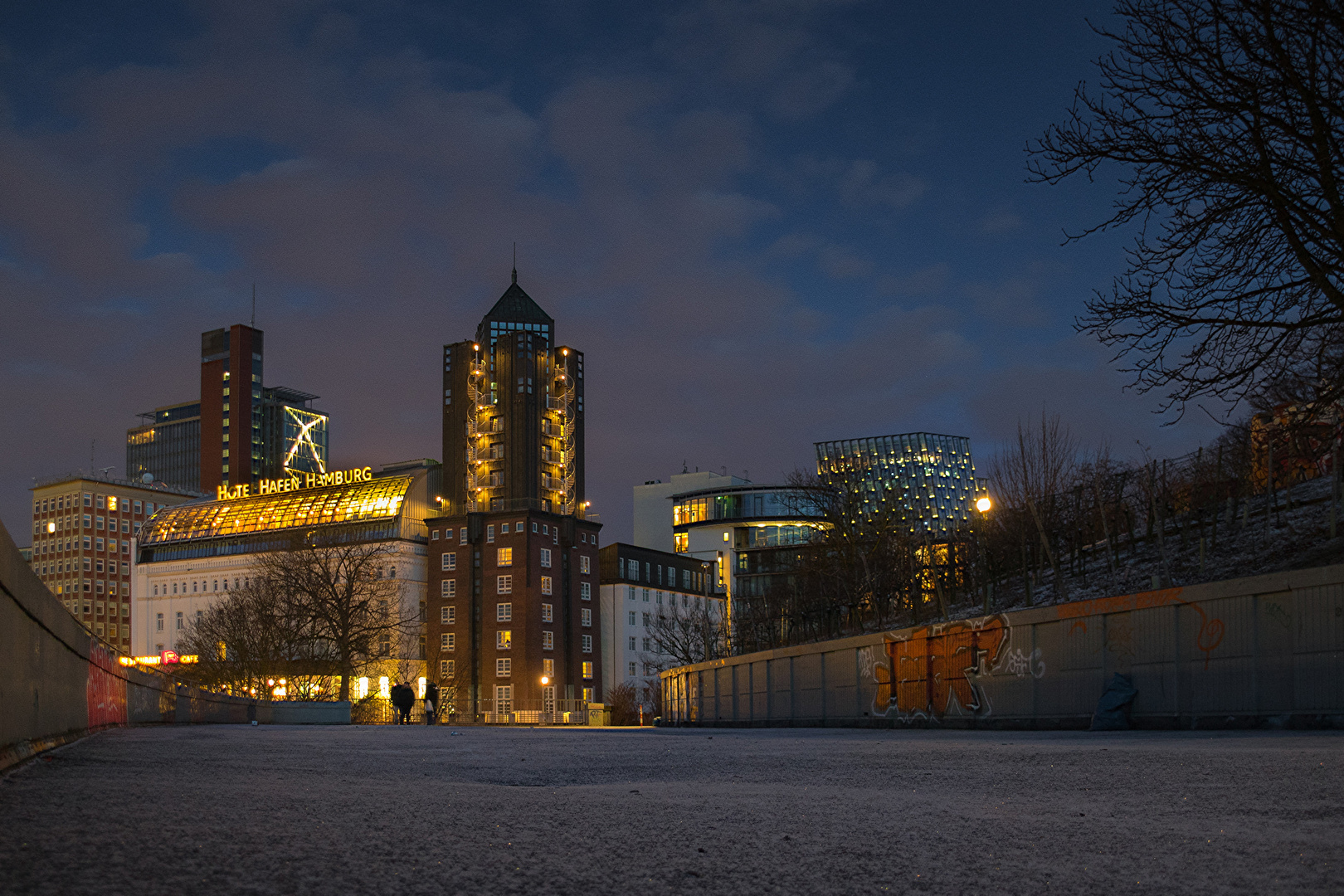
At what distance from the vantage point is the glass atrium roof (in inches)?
4941

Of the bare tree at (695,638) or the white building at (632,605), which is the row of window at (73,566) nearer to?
the white building at (632,605)

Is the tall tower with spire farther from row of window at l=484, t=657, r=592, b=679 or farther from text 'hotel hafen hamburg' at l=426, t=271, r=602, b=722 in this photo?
row of window at l=484, t=657, r=592, b=679

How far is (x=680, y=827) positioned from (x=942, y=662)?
66.8 ft

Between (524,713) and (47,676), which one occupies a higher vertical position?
(47,676)

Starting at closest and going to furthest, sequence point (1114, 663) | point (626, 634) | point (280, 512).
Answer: point (1114, 663), point (626, 634), point (280, 512)

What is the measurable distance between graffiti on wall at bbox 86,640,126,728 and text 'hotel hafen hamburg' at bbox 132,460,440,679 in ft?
317

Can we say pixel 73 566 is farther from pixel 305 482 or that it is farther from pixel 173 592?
pixel 305 482

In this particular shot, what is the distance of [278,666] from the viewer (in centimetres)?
6594

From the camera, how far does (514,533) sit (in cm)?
11544

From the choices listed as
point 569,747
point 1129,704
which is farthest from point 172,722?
point 1129,704

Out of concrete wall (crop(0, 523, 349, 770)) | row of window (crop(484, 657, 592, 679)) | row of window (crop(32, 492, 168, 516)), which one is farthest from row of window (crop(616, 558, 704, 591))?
concrete wall (crop(0, 523, 349, 770))

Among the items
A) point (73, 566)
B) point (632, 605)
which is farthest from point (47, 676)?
point (73, 566)

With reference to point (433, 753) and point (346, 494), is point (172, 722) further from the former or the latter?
point (346, 494)

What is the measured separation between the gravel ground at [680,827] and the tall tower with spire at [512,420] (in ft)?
364
